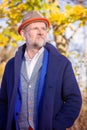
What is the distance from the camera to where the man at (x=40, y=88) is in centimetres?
325

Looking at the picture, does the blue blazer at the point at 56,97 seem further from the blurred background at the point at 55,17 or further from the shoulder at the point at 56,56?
the blurred background at the point at 55,17

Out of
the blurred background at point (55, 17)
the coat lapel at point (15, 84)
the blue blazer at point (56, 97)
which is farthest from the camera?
the blurred background at point (55, 17)

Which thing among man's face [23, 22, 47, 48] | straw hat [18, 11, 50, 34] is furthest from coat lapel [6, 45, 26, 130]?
straw hat [18, 11, 50, 34]

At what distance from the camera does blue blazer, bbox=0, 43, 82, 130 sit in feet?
10.6

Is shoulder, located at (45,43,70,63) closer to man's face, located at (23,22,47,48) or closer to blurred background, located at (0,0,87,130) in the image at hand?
man's face, located at (23,22,47,48)

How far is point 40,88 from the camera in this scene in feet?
10.8

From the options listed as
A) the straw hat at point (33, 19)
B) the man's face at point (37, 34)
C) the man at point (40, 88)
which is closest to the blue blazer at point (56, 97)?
the man at point (40, 88)

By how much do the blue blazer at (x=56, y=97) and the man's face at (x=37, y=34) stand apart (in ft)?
0.44

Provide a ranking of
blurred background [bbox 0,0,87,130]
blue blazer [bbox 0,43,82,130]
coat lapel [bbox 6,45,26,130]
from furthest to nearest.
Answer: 1. blurred background [bbox 0,0,87,130]
2. coat lapel [bbox 6,45,26,130]
3. blue blazer [bbox 0,43,82,130]

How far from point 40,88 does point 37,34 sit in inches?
19.5

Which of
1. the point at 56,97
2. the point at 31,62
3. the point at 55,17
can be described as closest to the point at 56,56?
the point at 31,62

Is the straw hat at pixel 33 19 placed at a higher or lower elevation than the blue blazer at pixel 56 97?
higher

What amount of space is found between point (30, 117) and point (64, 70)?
51 centimetres

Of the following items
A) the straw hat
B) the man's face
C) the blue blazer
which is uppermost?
the straw hat
